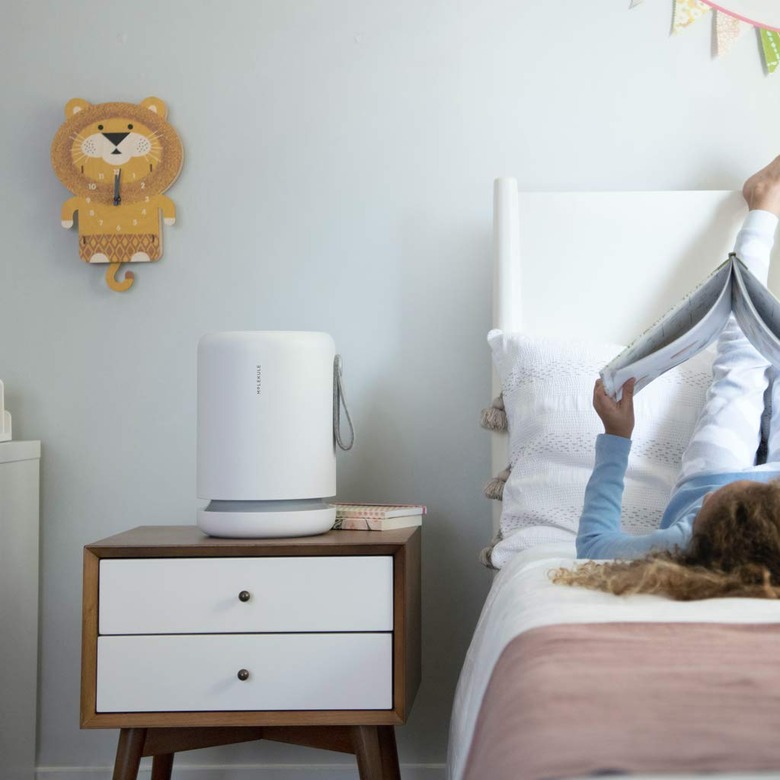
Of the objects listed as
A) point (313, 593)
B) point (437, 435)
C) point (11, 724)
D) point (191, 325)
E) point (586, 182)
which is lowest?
point (11, 724)

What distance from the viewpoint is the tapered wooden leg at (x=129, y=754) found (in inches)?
56.6

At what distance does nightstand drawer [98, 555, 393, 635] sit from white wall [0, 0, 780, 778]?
1.57ft

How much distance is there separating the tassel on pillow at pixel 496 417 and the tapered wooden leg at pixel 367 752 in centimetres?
56

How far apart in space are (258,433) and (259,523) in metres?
0.14

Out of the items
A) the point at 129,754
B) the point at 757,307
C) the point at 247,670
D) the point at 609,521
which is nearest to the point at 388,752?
the point at 247,670

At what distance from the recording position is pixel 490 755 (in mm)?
765

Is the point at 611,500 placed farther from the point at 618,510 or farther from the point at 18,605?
the point at 18,605

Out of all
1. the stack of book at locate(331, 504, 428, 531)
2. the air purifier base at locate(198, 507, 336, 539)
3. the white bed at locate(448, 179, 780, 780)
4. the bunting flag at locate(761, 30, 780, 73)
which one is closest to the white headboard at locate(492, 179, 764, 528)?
the white bed at locate(448, 179, 780, 780)

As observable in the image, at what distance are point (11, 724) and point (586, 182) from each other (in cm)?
152

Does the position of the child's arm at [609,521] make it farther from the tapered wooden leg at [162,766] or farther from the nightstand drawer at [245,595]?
the tapered wooden leg at [162,766]

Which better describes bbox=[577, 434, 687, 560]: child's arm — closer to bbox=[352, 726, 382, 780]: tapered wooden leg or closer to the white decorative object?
bbox=[352, 726, 382, 780]: tapered wooden leg

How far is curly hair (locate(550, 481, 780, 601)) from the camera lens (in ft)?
3.30

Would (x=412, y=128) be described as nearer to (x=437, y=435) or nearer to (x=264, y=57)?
(x=264, y=57)

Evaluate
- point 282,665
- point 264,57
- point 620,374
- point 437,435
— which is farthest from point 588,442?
point 264,57
